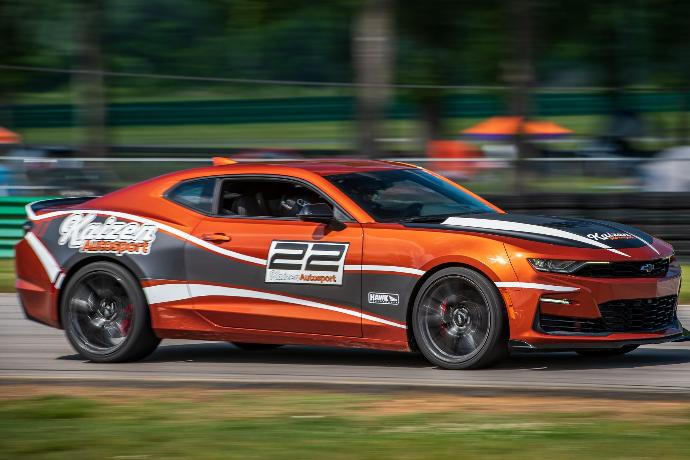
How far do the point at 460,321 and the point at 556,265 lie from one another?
0.67 meters

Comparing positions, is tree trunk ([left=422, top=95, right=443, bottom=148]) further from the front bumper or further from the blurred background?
the front bumper

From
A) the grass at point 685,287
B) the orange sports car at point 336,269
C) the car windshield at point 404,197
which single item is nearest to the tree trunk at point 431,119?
the grass at point 685,287

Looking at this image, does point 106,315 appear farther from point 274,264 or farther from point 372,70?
point 372,70

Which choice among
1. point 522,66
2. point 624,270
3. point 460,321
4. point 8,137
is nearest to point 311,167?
point 460,321

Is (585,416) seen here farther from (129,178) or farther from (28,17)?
(28,17)

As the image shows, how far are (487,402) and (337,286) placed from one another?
1.67 meters

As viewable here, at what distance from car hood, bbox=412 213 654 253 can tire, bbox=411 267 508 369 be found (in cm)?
35

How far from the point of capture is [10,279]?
15.5 metres

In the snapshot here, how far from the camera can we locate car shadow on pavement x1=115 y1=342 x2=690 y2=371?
8898mm

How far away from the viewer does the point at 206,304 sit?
9180mm

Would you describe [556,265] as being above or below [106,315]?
above

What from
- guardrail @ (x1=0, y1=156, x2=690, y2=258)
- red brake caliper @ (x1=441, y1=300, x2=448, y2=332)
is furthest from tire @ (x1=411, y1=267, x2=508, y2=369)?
guardrail @ (x1=0, y1=156, x2=690, y2=258)

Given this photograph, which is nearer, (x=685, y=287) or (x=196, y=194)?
(x=196, y=194)

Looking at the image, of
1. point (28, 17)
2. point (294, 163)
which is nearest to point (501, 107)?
point (28, 17)
